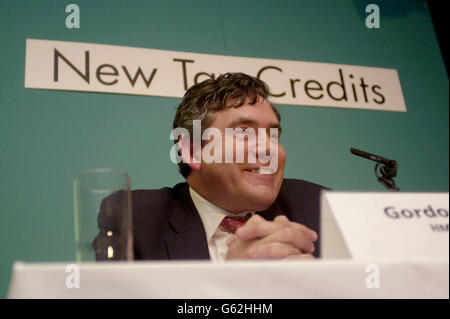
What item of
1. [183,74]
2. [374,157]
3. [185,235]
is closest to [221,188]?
[185,235]

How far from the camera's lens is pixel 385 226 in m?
0.63

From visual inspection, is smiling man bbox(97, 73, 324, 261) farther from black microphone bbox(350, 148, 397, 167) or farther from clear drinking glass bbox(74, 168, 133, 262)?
clear drinking glass bbox(74, 168, 133, 262)

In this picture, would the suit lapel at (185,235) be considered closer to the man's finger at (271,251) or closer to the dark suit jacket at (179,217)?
the dark suit jacket at (179,217)

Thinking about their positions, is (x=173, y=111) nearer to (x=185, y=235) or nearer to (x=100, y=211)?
(x=185, y=235)

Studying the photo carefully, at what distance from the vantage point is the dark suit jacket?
1.33 meters

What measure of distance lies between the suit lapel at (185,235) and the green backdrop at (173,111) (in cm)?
41

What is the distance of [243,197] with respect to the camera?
57.7 inches

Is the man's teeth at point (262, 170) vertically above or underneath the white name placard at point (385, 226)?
above

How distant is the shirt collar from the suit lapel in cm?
4

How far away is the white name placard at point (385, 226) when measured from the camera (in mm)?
599

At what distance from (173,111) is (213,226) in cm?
63

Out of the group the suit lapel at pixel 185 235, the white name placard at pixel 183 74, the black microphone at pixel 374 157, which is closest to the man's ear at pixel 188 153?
the suit lapel at pixel 185 235
